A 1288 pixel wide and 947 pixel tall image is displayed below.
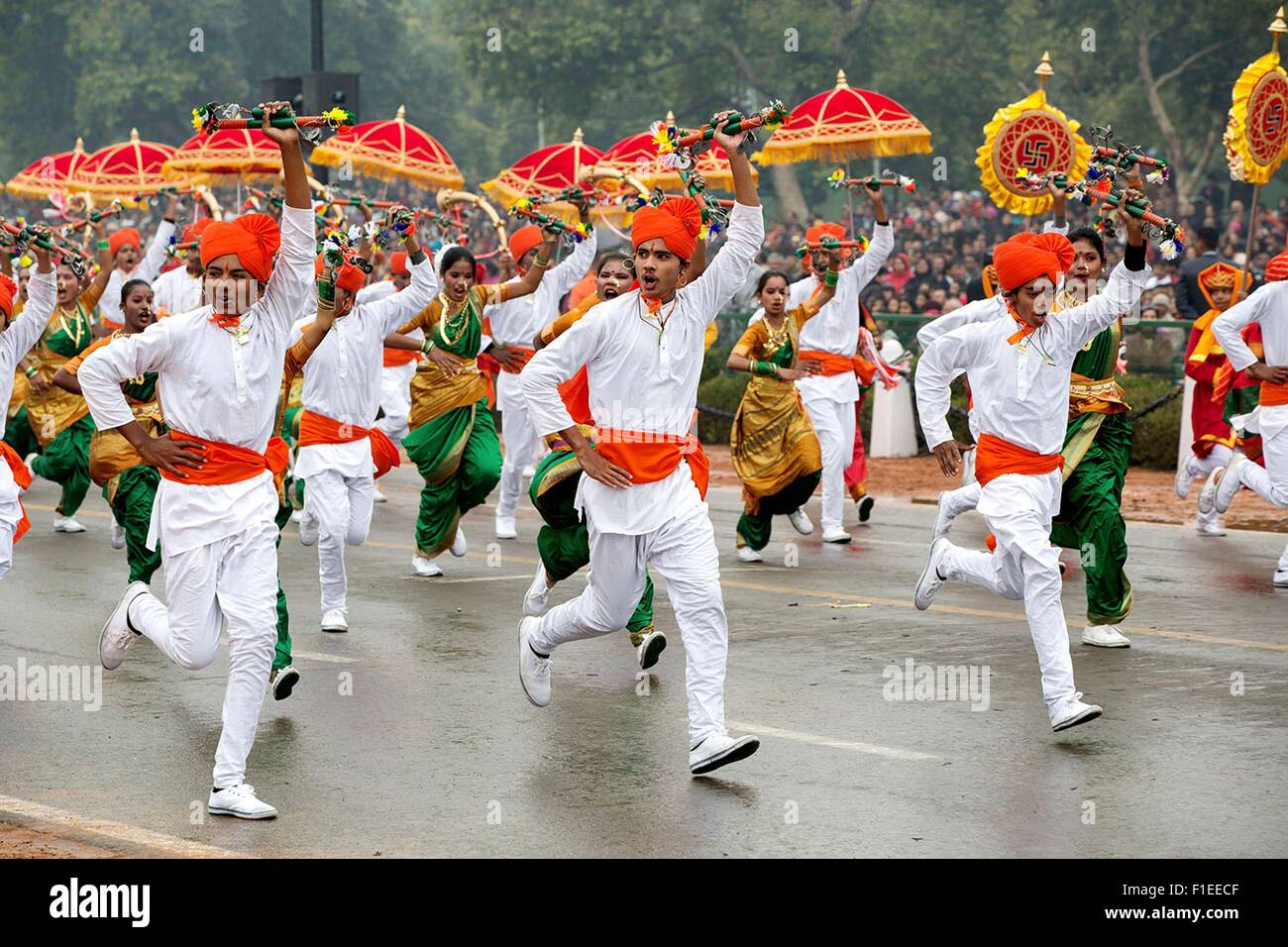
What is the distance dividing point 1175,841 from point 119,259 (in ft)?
39.3

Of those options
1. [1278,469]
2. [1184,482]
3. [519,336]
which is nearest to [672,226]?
[1278,469]

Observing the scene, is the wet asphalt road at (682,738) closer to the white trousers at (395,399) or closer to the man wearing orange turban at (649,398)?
the man wearing orange turban at (649,398)

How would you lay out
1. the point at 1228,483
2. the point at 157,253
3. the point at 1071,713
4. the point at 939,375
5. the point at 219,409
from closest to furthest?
the point at 219,409 < the point at 1071,713 < the point at 939,375 < the point at 1228,483 < the point at 157,253

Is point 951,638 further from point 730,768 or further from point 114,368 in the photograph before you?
point 114,368

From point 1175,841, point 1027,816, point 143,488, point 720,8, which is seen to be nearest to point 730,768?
point 1027,816

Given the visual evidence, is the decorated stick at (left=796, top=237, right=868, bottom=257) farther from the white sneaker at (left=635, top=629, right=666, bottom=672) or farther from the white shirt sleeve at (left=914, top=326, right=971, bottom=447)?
the white sneaker at (left=635, top=629, right=666, bottom=672)

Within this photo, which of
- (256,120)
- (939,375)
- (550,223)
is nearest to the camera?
(256,120)

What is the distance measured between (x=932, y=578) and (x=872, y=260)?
5059mm

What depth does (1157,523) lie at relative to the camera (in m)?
15.2

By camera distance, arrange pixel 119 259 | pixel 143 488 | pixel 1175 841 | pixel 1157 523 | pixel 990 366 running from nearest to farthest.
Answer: pixel 1175 841 < pixel 990 366 < pixel 143 488 < pixel 1157 523 < pixel 119 259

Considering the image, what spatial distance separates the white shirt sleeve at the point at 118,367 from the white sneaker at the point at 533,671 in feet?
6.42

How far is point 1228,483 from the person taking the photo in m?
13.8

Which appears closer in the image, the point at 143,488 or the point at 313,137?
the point at 313,137

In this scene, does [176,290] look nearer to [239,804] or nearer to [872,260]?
[872,260]
